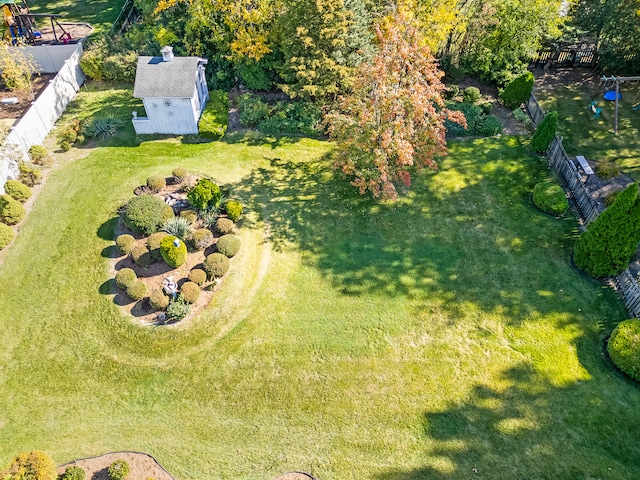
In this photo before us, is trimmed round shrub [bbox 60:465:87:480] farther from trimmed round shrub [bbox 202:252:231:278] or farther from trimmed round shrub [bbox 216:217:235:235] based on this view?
trimmed round shrub [bbox 216:217:235:235]

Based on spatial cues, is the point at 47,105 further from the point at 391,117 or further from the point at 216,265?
the point at 391,117

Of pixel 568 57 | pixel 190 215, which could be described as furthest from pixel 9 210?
pixel 568 57

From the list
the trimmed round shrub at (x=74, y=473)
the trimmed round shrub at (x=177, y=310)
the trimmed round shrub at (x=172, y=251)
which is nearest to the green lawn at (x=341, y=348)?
the trimmed round shrub at (x=177, y=310)

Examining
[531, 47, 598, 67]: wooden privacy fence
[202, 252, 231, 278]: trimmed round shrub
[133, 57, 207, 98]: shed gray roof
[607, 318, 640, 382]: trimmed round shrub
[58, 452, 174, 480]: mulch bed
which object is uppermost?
[531, 47, 598, 67]: wooden privacy fence

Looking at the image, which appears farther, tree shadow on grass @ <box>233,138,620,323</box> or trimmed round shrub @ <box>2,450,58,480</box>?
tree shadow on grass @ <box>233,138,620,323</box>

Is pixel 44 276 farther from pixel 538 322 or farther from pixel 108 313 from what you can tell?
pixel 538 322

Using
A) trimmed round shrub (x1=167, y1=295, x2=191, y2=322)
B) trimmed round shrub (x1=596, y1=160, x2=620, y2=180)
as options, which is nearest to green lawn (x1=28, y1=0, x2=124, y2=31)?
trimmed round shrub (x1=167, y1=295, x2=191, y2=322)
